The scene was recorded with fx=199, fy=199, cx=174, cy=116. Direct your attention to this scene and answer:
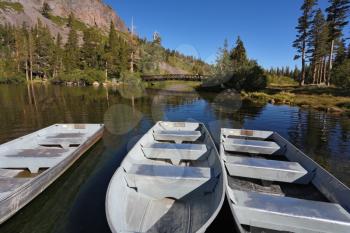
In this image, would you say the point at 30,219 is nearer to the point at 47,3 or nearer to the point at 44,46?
the point at 44,46

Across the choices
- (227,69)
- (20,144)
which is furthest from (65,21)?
(20,144)

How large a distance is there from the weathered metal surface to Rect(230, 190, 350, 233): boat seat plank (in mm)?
5332

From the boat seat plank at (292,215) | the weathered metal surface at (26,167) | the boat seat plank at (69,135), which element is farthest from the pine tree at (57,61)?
the boat seat plank at (292,215)

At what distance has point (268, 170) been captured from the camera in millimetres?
6512

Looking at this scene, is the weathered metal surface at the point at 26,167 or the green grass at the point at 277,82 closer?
the weathered metal surface at the point at 26,167

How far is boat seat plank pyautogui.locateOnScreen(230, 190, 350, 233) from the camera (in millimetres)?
4158

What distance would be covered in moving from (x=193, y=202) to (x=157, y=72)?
71.4 m

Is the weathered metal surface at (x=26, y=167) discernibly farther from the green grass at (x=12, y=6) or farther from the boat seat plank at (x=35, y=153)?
the green grass at (x=12, y=6)

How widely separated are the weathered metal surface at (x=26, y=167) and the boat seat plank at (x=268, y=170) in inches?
229

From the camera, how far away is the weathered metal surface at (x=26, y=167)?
191 inches

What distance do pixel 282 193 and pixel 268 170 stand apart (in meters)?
0.76

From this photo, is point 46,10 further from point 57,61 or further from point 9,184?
point 9,184

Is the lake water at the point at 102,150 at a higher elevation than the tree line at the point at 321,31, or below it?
below

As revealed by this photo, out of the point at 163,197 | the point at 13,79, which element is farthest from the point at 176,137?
the point at 13,79
